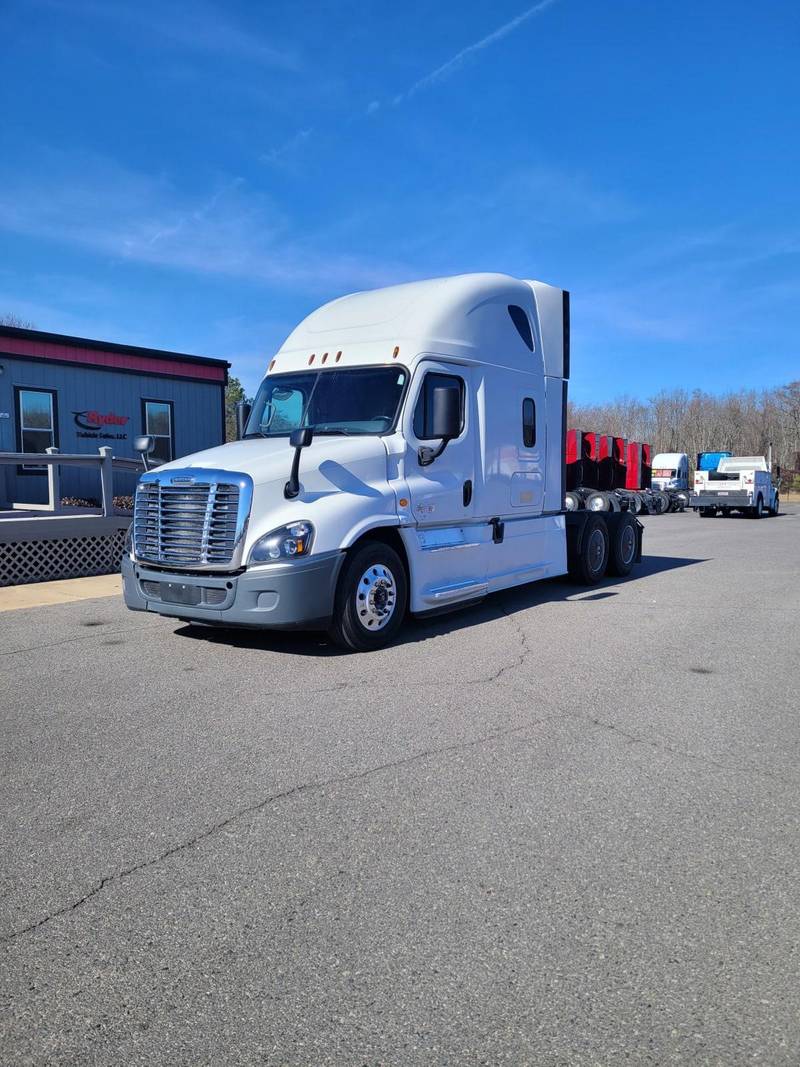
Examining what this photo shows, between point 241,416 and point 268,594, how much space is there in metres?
3.03

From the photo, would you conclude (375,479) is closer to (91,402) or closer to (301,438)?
(301,438)

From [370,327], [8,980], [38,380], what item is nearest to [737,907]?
[8,980]

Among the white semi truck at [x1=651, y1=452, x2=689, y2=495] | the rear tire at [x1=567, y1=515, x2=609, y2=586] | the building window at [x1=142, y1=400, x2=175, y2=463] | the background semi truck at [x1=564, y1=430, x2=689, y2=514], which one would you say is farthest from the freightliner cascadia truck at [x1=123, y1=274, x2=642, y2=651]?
the white semi truck at [x1=651, y1=452, x2=689, y2=495]

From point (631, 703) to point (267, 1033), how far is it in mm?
3642

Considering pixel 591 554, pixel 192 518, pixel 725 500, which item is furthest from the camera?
pixel 725 500

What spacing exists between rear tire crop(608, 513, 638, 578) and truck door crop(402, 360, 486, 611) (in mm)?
4076

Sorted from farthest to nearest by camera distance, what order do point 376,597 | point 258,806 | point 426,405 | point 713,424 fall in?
1. point 713,424
2. point 426,405
3. point 376,597
4. point 258,806

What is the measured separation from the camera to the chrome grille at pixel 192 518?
6324 millimetres

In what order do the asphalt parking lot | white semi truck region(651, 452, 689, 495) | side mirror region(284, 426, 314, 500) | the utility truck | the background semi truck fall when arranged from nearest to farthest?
1. the asphalt parking lot
2. side mirror region(284, 426, 314, 500)
3. the background semi truck
4. the utility truck
5. white semi truck region(651, 452, 689, 495)

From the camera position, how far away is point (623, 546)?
11.8 meters

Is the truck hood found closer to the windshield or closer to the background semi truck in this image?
the windshield

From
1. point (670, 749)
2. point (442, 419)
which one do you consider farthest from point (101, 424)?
point (670, 749)

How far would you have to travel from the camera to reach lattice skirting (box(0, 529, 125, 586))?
34.8ft

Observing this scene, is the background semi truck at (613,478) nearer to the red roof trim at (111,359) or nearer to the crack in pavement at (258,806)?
the crack in pavement at (258,806)
